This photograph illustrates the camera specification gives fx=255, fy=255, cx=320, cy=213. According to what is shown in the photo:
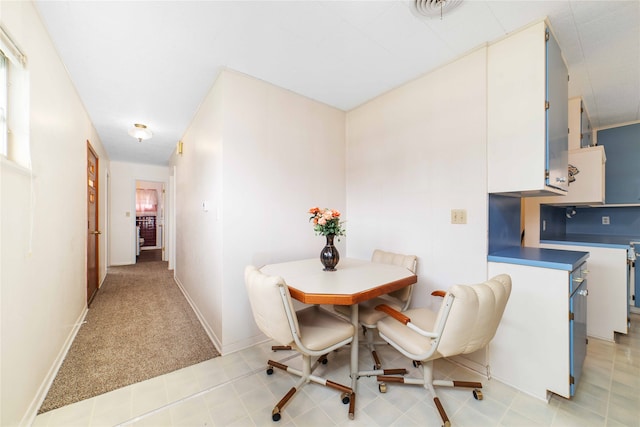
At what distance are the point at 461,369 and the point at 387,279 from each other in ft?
3.17

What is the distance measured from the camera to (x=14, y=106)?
1.41m

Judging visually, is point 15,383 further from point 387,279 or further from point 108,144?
point 108,144

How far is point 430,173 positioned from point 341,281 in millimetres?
1258

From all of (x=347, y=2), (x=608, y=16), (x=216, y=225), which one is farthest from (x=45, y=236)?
(x=608, y=16)

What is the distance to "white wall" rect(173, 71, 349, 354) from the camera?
2240 mm

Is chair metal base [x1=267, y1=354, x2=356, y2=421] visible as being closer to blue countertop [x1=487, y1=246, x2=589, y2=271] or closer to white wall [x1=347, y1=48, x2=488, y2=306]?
white wall [x1=347, y1=48, x2=488, y2=306]

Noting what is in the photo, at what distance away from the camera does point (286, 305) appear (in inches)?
55.5

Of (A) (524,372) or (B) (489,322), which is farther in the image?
(A) (524,372)

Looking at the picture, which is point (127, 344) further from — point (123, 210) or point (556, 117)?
point (123, 210)

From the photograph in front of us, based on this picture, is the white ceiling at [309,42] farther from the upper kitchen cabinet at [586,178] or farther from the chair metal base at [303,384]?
the chair metal base at [303,384]

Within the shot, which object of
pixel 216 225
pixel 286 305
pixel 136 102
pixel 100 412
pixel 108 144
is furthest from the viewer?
pixel 108 144

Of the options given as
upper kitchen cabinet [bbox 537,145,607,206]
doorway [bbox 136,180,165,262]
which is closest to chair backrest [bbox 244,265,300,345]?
upper kitchen cabinet [bbox 537,145,607,206]

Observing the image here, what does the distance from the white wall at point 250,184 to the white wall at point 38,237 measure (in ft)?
3.56

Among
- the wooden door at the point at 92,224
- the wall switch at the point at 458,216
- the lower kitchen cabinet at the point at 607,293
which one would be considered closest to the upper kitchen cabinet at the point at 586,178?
the lower kitchen cabinet at the point at 607,293
